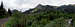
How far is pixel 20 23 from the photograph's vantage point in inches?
96.3

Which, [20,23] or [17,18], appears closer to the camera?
[20,23]

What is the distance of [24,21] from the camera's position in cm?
251

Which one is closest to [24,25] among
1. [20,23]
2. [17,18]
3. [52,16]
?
[20,23]

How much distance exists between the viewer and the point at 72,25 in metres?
Result: 1.92

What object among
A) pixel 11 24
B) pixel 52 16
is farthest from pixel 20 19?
pixel 52 16

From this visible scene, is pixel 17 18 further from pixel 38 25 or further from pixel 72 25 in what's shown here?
pixel 72 25

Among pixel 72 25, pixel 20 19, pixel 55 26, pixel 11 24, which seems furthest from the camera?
pixel 20 19

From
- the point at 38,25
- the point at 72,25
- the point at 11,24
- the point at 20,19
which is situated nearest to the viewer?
the point at 72,25

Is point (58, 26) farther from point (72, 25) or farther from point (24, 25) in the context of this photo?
point (24, 25)

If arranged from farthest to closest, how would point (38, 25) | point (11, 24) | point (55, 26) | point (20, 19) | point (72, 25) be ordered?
point (20, 19) → point (11, 24) → point (38, 25) → point (72, 25) → point (55, 26)

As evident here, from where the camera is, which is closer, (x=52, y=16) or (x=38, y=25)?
(x=38, y=25)

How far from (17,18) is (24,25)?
0.28 metres

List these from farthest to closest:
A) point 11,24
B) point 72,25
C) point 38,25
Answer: point 11,24
point 38,25
point 72,25

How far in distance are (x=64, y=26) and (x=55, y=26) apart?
14 cm
